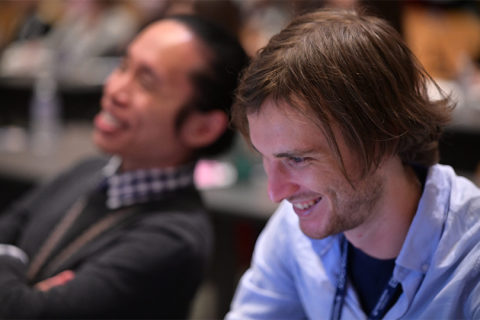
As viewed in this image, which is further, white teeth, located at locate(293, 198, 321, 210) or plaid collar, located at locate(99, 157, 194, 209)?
plaid collar, located at locate(99, 157, 194, 209)

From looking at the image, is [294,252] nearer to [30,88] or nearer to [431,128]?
[431,128]

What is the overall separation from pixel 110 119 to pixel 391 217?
880 millimetres

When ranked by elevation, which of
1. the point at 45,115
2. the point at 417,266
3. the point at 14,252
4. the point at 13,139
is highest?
the point at 417,266

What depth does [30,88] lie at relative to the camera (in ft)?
11.9

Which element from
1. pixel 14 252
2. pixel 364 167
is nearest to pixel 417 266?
pixel 364 167

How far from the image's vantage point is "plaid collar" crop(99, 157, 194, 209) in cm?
137

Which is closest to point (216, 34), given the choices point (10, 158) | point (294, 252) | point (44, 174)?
point (294, 252)

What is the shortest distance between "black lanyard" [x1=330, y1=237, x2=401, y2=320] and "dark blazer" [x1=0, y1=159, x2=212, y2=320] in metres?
0.43

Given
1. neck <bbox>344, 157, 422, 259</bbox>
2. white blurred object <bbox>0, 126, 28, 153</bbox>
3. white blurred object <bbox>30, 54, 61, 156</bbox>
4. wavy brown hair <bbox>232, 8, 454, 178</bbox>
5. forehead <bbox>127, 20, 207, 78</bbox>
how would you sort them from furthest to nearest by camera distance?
white blurred object <bbox>30, 54, 61, 156</bbox> < white blurred object <bbox>0, 126, 28, 153</bbox> < forehead <bbox>127, 20, 207, 78</bbox> < neck <bbox>344, 157, 422, 259</bbox> < wavy brown hair <bbox>232, 8, 454, 178</bbox>

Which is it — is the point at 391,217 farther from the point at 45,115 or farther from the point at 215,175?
the point at 45,115

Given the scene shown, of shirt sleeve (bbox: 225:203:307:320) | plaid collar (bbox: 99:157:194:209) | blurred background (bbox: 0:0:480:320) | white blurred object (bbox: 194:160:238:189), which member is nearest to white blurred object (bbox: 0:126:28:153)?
blurred background (bbox: 0:0:480:320)

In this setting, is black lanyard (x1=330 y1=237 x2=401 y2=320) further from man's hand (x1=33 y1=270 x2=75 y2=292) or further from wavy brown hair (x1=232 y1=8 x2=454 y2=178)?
man's hand (x1=33 y1=270 x2=75 y2=292)

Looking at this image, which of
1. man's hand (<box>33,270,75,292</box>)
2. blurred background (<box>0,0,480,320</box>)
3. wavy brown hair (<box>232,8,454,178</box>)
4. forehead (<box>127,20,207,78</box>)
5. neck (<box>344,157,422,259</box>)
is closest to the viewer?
wavy brown hair (<box>232,8,454,178</box>)

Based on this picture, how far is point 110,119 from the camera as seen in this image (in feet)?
4.74
